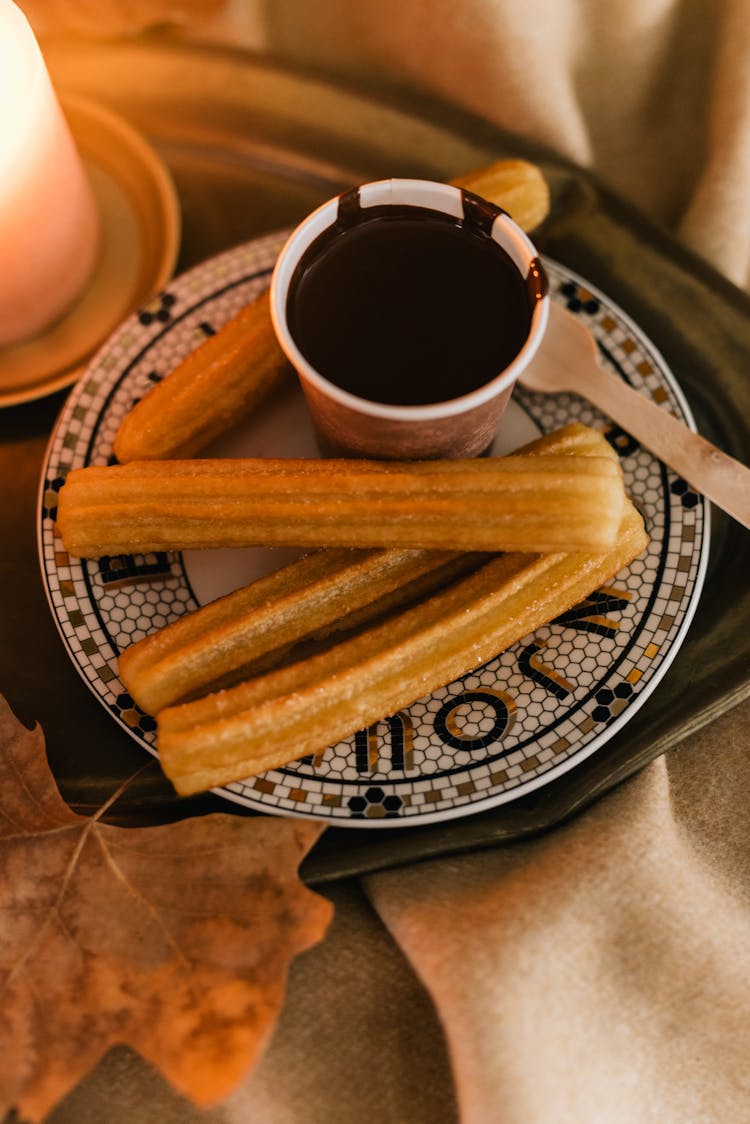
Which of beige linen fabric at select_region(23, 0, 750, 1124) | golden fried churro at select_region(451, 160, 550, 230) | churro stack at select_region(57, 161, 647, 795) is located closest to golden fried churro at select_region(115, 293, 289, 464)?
churro stack at select_region(57, 161, 647, 795)

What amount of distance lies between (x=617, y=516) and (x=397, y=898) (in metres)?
0.38

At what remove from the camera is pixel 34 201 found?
0.88 meters

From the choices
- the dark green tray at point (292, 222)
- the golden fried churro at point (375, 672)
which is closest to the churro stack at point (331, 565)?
the golden fried churro at point (375, 672)

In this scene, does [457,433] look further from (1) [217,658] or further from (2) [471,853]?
(2) [471,853]

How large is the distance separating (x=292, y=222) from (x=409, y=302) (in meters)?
0.38

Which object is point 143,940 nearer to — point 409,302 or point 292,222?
point 409,302

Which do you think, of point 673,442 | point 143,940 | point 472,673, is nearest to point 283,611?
point 472,673

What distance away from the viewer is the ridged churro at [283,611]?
0.79 m

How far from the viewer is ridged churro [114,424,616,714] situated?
792mm

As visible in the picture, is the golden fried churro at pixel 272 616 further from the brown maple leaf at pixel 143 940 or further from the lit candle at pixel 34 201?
the lit candle at pixel 34 201

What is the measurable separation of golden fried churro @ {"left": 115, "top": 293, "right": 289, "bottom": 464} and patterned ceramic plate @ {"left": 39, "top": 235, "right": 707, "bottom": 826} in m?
0.06

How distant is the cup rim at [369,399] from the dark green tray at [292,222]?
32 centimetres

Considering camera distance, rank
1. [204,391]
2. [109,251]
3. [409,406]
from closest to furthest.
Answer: [409,406] → [204,391] → [109,251]

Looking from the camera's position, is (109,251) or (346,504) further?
(109,251)
